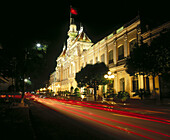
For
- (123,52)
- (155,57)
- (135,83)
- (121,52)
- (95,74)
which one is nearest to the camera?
(155,57)

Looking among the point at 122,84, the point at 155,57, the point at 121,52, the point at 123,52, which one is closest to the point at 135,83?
the point at 122,84

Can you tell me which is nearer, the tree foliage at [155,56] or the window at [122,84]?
the tree foliage at [155,56]

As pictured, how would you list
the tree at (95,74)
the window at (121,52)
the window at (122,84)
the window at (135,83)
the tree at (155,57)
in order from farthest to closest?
the window at (121,52) → the window at (122,84) → the tree at (95,74) → the window at (135,83) → the tree at (155,57)

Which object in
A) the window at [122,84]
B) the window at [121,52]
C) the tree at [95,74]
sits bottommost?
the window at [122,84]

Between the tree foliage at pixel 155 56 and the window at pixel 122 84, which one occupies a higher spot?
the tree foliage at pixel 155 56

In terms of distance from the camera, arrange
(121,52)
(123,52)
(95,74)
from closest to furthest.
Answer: (95,74) → (123,52) → (121,52)

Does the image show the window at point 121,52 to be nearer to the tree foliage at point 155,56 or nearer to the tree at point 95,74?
the tree at point 95,74

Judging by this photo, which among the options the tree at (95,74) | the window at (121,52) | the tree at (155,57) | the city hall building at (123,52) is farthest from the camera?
the window at (121,52)

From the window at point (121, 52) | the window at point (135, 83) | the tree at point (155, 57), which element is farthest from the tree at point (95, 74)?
the tree at point (155, 57)

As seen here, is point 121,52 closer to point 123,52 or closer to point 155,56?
point 123,52

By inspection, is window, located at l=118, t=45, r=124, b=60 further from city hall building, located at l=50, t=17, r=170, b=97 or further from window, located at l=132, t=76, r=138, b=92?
window, located at l=132, t=76, r=138, b=92

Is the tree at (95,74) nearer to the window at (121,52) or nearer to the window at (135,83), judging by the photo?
the window at (121,52)

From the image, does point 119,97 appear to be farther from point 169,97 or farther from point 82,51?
point 82,51

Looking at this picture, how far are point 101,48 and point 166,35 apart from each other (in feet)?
79.4
